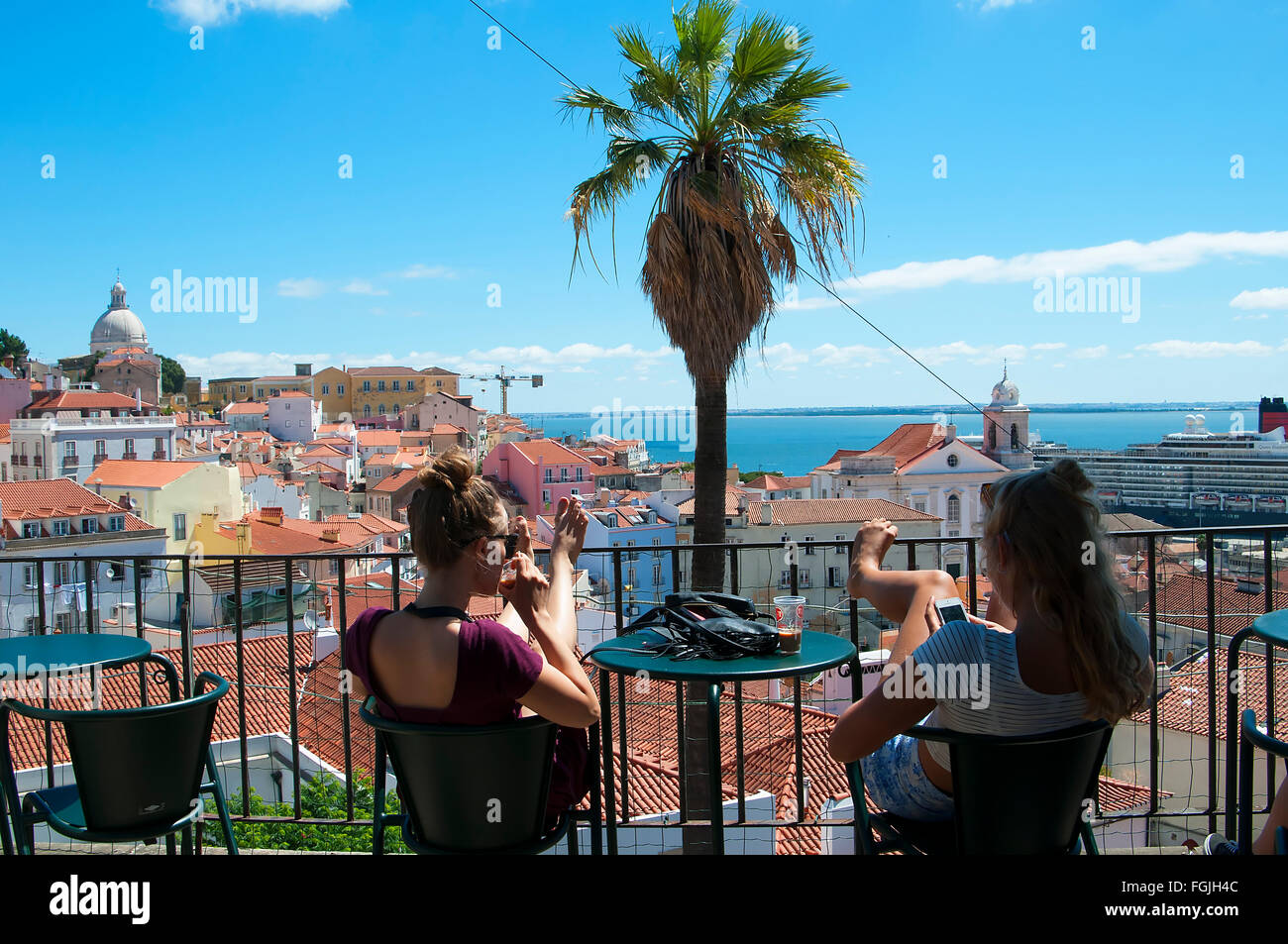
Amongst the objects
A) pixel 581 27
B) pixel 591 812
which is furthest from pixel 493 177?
pixel 591 812

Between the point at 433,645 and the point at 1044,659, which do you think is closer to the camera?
the point at 1044,659

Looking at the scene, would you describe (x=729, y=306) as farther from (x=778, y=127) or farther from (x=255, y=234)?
(x=255, y=234)

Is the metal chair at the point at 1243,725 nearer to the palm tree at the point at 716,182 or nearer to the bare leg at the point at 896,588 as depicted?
the bare leg at the point at 896,588

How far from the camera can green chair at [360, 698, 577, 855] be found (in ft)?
6.49

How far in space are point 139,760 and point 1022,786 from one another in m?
2.01

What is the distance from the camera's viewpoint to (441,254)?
2950 inches

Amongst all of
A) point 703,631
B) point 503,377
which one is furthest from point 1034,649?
point 503,377

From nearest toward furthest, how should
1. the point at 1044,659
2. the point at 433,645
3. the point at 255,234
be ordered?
the point at 1044,659, the point at 433,645, the point at 255,234

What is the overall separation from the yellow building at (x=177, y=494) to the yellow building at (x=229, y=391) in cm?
7751

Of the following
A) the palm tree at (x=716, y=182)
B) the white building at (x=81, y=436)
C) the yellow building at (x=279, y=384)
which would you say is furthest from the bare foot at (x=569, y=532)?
the yellow building at (x=279, y=384)

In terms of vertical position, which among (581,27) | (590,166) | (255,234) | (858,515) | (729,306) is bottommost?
(858,515)

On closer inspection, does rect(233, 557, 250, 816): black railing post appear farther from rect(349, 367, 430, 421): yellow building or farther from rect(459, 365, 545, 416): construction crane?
rect(349, 367, 430, 421): yellow building

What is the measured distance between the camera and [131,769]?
2254mm
